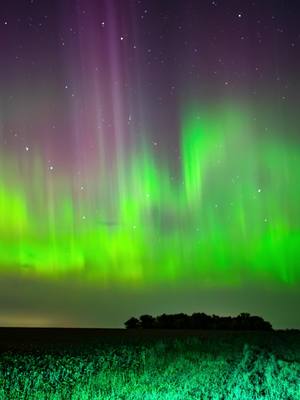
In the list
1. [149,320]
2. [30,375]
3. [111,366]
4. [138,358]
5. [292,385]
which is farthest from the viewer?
[149,320]

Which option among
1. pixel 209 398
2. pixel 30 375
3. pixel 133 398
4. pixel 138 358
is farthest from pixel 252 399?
pixel 138 358

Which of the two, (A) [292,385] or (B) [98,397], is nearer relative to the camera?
(B) [98,397]

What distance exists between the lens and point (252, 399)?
83.9 ft

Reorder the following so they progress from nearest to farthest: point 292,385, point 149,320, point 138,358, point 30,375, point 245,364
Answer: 1. point 292,385
2. point 30,375
3. point 245,364
4. point 138,358
5. point 149,320

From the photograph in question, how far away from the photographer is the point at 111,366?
35344 mm

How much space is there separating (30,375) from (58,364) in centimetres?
532

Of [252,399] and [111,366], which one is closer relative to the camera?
[252,399]

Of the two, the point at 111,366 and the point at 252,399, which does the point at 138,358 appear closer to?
the point at 111,366

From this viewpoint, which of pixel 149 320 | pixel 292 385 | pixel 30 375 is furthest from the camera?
pixel 149 320

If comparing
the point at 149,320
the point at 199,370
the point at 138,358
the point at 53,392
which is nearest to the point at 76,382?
the point at 53,392

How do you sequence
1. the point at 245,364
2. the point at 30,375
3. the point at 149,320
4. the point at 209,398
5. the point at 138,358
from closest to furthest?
the point at 209,398, the point at 30,375, the point at 245,364, the point at 138,358, the point at 149,320

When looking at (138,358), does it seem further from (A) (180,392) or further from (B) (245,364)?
(A) (180,392)

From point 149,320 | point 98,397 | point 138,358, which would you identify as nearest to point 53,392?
point 98,397

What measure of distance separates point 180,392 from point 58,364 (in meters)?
11.3
